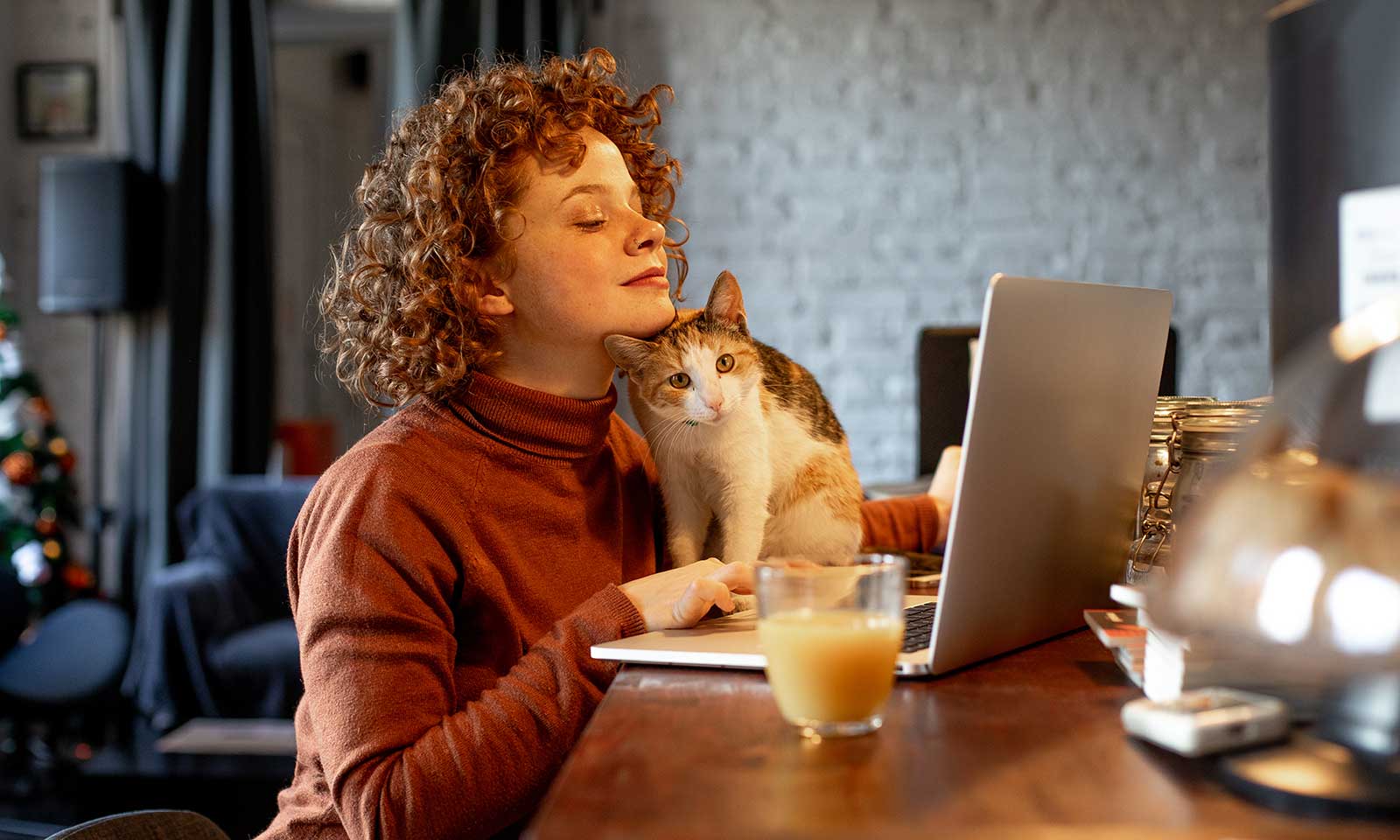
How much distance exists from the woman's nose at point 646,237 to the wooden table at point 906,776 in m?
0.59

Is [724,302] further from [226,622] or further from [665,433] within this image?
[226,622]

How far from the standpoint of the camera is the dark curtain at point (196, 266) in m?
4.16

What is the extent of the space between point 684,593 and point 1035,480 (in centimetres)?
32

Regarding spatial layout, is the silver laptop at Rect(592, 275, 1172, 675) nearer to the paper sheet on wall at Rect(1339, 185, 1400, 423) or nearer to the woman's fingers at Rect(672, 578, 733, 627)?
the woman's fingers at Rect(672, 578, 733, 627)

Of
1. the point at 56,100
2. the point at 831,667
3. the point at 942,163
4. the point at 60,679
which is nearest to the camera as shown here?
the point at 831,667

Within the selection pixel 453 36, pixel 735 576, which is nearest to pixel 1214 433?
pixel 735 576

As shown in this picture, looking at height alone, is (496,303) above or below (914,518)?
above

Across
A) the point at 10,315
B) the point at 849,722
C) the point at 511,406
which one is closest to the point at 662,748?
the point at 849,722

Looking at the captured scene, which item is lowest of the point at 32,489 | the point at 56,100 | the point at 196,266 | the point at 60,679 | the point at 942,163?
the point at 60,679

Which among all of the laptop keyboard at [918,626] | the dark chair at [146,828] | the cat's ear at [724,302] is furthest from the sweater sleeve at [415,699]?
the cat's ear at [724,302]

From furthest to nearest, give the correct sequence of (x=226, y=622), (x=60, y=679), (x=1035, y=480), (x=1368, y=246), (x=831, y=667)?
(x=60, y=679) < (x=226, y=622) < (x=1368, y=246) < (x=1035, y=480) < (x=831, y=667)

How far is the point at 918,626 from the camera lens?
972 millimetres

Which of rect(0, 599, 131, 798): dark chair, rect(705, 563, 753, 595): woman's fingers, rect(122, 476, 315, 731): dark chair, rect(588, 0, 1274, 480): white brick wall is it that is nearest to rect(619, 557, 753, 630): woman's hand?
rect(705, 563, 753, 595): woman's fingers

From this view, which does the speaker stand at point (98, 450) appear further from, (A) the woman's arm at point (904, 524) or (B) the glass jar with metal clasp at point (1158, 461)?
(B) the glass jar with metal clasp at point (1158, 461)
